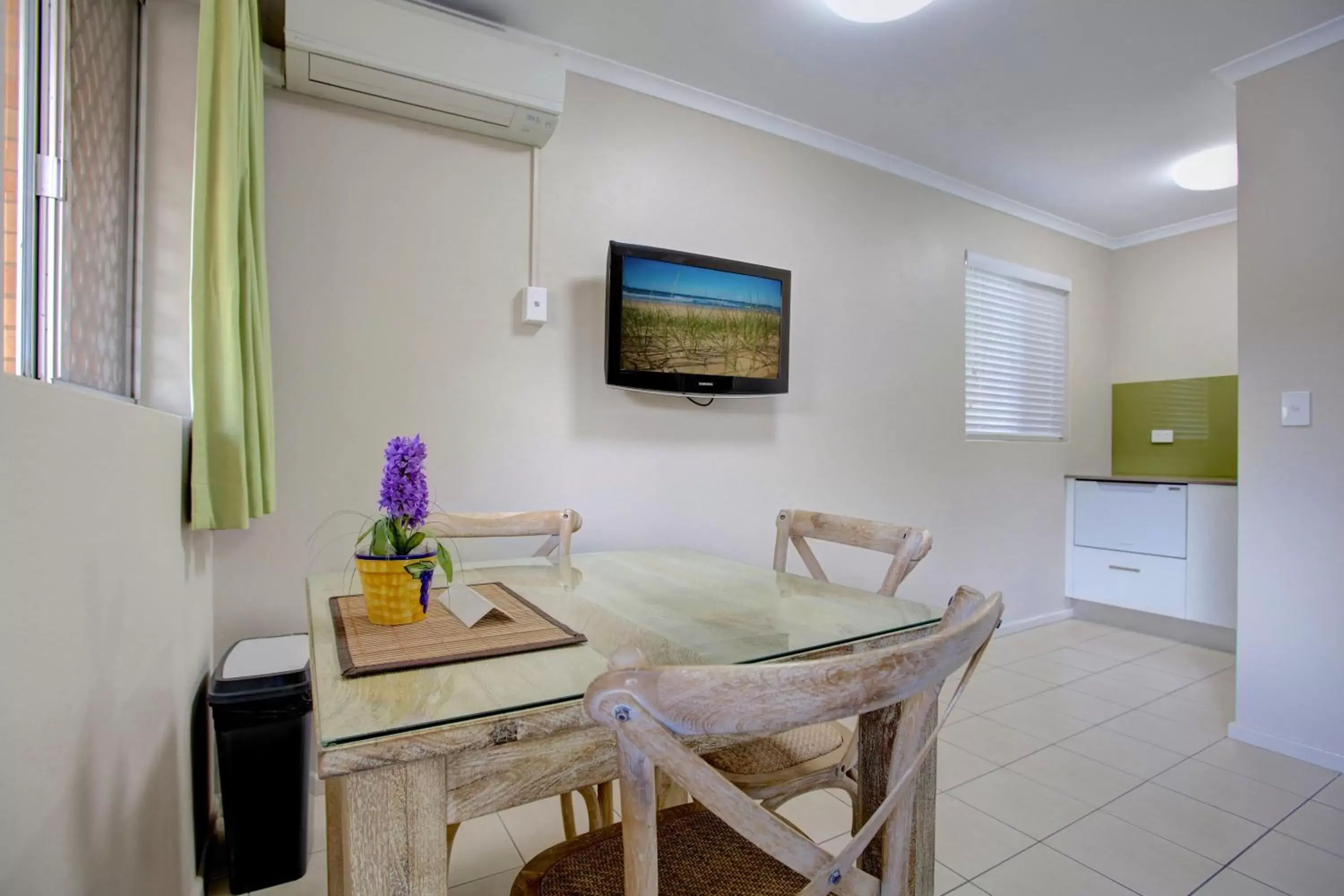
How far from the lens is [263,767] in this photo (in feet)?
5.29

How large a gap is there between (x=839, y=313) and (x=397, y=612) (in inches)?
103

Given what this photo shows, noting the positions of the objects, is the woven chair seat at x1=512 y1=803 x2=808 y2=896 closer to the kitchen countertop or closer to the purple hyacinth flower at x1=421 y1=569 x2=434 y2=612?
the purple hyacinth flower at x1=421 y1=569 x2=434 y2=612

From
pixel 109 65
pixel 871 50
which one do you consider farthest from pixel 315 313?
pixel 871 50

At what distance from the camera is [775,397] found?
2998 mm

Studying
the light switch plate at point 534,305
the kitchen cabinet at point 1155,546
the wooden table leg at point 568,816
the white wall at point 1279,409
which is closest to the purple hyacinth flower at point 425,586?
the wooden table leg at point 568,816

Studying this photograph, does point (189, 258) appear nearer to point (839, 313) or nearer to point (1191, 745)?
point (839, 313)

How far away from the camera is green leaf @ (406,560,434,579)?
1103 millimetres

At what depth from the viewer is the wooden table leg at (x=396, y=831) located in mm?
707

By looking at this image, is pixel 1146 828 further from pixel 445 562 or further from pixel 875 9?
pixel 875 9

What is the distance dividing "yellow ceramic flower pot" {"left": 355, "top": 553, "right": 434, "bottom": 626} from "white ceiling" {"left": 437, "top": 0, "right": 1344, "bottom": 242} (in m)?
2.01

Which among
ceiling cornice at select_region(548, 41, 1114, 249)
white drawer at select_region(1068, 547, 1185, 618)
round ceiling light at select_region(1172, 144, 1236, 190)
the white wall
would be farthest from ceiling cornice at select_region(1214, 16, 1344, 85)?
white drawer at select_region(1068, 547, 1185, 618)

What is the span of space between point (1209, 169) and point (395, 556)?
4100 millimetres

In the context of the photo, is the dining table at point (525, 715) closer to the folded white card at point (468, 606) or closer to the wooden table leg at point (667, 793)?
the folded white card at point (468, 606)

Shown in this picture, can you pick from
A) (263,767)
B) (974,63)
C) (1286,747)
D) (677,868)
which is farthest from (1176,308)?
(263,767)
